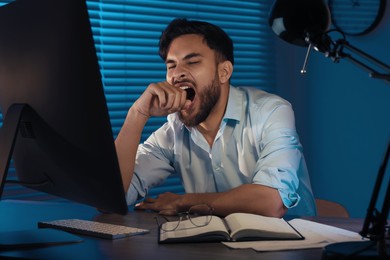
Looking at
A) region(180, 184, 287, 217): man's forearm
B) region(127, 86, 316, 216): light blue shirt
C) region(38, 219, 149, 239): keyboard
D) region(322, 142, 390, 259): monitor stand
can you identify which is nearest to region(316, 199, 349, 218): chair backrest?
region(127, 86, 316, 216): light blue shirt

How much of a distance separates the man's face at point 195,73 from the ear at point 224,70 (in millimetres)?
38

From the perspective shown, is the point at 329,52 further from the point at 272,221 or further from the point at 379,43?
the point at 379,43

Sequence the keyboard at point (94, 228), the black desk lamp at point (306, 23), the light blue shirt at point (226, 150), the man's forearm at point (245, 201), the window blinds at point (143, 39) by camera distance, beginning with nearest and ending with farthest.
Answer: the black desk lamp at point (306, 23) → the keyboard at point (94, 228) → the man's forearm at point (245, 201) → the light blue shirt at point (226, 150) → the window blinds at point (143, 39)

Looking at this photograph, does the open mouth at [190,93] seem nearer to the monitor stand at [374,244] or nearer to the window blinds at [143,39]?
the window blinds at [143,39]

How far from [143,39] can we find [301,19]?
2.23 meters

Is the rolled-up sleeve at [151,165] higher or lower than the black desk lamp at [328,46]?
lower

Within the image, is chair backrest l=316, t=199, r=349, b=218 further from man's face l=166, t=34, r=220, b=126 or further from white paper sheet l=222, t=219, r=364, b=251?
white paper sheet l=222, t=219, r=364, b=251

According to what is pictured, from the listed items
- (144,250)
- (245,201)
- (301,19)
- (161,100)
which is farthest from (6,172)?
(161,100)

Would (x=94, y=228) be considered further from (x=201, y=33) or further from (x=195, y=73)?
(x=201, y=33)

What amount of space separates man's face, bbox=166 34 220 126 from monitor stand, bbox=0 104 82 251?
105 cm

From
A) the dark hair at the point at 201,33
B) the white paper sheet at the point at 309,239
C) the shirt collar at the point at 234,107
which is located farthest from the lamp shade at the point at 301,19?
the dark hair at the point at 201,33

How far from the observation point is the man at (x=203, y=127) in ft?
7.34

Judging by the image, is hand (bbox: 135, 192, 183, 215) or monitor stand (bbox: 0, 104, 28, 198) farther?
hand (bbox: 135, 192, 183, 215)

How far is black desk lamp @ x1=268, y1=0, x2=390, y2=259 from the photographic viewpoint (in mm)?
1146
